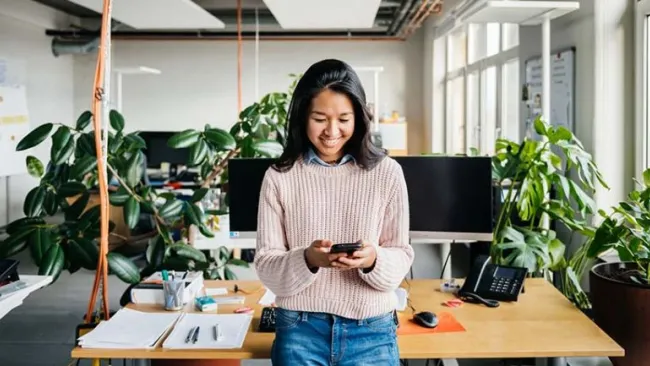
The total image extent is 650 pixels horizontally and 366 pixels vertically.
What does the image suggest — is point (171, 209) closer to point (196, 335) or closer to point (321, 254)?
point (196, 335)

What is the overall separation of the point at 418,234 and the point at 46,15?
804cm

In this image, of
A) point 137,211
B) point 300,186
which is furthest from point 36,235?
point 300,186

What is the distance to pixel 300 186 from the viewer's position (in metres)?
1.63

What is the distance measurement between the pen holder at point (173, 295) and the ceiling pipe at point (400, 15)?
4.96m

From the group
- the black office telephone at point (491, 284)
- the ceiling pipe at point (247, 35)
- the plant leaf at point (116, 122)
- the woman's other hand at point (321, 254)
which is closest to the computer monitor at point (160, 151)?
the ceiling pipe at point (247, 35)

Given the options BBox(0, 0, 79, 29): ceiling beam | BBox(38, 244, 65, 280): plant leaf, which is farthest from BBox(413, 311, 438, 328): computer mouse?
BBox(0, 0, 79, 29): ceiling beam

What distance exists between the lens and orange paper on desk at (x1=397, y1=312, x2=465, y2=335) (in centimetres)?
201

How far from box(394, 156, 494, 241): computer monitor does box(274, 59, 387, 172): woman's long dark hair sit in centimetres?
76

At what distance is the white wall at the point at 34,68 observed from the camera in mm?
7980

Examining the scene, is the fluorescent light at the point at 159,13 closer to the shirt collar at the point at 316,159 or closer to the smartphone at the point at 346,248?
the shirt collar at the point at 316,159

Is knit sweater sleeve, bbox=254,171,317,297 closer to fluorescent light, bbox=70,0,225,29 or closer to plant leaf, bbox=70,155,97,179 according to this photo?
plant leaf, bbox=70,155,97,179

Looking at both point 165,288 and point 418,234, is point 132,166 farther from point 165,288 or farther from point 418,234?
point 418,234

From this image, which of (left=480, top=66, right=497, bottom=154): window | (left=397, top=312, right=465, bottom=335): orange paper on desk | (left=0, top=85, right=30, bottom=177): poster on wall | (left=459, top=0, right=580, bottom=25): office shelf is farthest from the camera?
(left=0, top=85, right=30, bottom=177): poster on wall

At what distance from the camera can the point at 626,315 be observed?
8.09 ft
